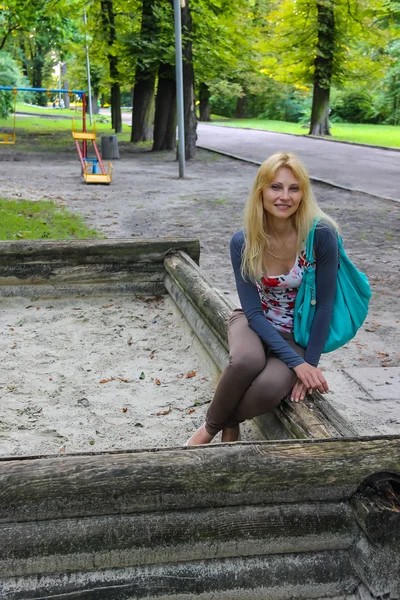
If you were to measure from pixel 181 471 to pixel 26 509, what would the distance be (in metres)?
0.49

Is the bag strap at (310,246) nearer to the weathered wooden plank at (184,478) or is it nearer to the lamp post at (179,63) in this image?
the weathered wooden plank at (184,478)

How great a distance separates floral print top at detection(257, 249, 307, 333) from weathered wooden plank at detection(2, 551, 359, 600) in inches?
49.4

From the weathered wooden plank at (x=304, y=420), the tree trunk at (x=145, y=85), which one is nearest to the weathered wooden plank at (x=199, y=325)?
the weathered wooden plank at (x=304, y=420)

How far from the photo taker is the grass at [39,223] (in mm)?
8523

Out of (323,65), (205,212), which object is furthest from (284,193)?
(323,65)

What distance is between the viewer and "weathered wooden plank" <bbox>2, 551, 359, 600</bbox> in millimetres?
2321

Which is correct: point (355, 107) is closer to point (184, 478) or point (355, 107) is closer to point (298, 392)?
point (298, 392)

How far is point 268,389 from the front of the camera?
315 centimetres

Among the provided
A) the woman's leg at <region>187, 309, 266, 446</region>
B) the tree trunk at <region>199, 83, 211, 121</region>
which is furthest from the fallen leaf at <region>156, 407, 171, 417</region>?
A: the tree trunk at <region>199, 83, 211, 121</region>

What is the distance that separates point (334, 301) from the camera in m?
3.36

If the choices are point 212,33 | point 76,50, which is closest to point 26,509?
point 212,33

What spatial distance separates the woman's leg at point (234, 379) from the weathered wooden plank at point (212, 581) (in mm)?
900

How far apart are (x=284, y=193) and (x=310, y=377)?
0.82m

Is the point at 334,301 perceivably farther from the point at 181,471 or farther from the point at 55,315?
Result: the point at 55,315
